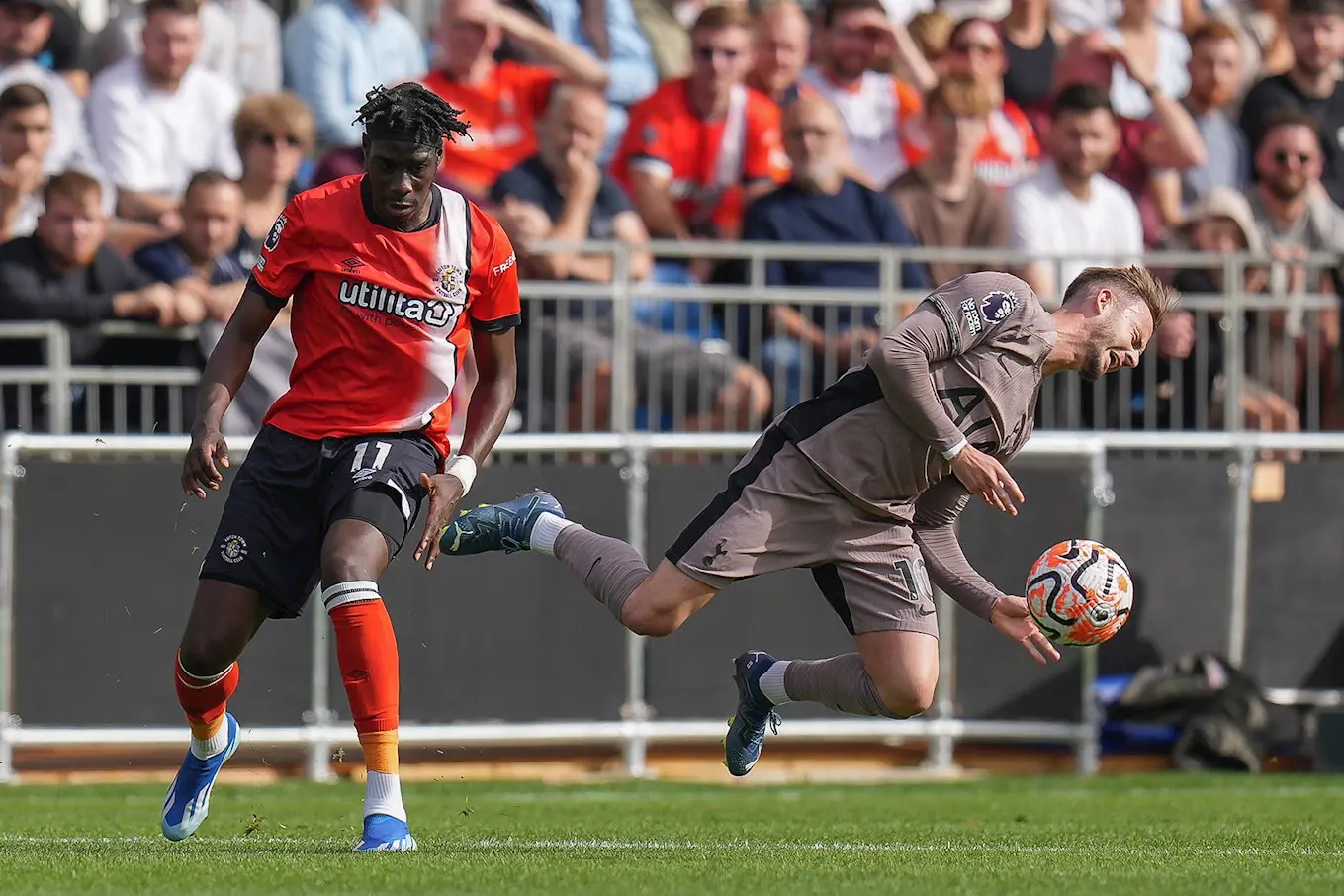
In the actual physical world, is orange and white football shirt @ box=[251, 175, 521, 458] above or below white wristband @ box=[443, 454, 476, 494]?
above

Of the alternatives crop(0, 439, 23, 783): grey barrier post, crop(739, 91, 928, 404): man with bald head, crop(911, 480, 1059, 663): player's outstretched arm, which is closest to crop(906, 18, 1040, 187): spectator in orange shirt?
crop(739, 91, 928, 404): man with bald head

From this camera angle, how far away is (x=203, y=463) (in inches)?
285

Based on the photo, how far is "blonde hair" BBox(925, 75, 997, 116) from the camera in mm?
14023

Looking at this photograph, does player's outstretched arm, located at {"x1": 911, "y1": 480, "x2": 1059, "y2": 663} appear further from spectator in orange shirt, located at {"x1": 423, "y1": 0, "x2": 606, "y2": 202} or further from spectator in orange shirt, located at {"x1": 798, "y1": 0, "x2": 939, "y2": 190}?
spectator in orange shirt, located at {"x1": 798, "y1": 0, "x2": 939, "y2": 190}

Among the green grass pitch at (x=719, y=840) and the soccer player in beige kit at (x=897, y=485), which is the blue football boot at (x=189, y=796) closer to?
the green grass pitch at (x=719, y=840)

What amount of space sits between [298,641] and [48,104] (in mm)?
3618

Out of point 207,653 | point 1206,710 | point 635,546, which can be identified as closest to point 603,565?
point 207,653

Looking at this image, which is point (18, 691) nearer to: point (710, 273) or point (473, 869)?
point (710, 273)

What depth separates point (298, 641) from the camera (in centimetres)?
1212

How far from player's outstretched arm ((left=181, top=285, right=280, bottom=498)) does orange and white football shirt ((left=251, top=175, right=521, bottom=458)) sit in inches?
3.9

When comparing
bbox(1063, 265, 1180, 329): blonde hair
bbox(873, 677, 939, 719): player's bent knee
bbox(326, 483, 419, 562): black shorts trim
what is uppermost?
bbox(1063, 265, 1180, 329): blonde hair

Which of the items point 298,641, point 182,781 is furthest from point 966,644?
point 182,781

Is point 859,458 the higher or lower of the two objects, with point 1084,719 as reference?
higher

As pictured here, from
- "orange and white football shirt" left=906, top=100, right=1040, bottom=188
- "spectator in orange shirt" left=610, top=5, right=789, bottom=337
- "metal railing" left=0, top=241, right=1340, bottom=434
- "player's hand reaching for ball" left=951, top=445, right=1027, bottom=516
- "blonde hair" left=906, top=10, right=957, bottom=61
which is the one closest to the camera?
"player's hand reaching for ball" left=951, top=445, right=1027, bottom=516
